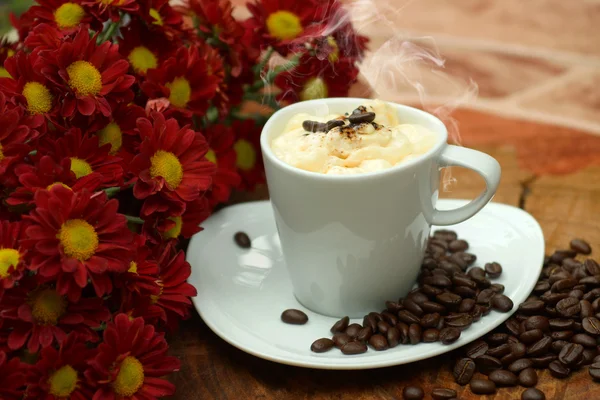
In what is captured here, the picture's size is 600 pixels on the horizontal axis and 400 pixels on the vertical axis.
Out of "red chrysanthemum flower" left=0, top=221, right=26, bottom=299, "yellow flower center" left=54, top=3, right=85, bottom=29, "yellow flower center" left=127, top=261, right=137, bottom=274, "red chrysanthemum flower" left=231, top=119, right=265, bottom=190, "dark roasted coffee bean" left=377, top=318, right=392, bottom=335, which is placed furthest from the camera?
"red chrysanthemum flower" left=231, top=119, right=265, bottom=190

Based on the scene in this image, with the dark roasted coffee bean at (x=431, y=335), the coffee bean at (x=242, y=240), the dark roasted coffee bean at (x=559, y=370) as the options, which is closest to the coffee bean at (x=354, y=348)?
the dark roasted coffee bean at (x=431, y=335)

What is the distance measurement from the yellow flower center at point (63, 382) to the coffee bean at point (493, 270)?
0.87 metres

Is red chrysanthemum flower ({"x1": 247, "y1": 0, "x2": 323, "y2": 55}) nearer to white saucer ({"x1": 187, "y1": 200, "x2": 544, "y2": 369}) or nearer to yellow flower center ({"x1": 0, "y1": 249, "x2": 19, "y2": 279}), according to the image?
white saucer ({"x1": 187, "y1": 200, "x2": 544, "y2": 369})

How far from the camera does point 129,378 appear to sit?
116cm

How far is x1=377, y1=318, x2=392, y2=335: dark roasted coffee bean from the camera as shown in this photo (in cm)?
135

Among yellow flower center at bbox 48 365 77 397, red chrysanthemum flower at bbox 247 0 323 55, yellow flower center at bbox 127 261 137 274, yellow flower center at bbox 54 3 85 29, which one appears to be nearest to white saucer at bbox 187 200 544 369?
yellow flower center at bbox 127 261 137 274

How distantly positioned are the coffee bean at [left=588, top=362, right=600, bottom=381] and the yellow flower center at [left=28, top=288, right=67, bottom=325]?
0.94 meters

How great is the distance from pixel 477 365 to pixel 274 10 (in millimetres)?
913

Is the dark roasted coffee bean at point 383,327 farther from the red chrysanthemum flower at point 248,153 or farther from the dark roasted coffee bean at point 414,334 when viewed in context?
the red chrysanthemum flower at point 248,153

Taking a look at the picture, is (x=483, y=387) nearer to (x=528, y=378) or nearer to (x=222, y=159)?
(x=528, y=378)

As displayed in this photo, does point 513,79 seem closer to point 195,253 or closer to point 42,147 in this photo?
point 195,253

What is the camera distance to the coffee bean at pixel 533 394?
49.1 inches

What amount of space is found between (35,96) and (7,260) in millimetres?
339

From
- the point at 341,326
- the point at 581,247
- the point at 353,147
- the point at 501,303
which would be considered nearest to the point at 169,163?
the point at 353,147
